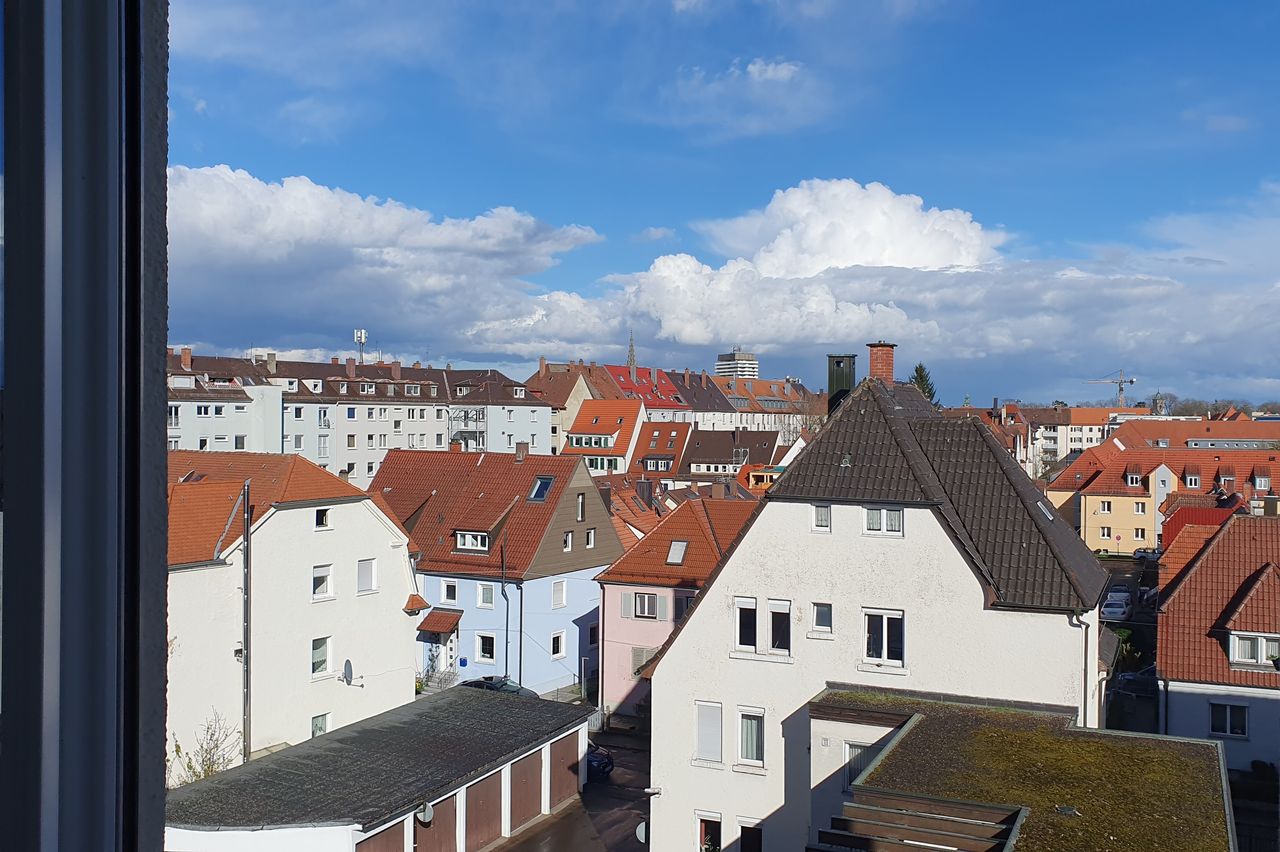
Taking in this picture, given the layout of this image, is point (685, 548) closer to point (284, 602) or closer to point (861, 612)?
point (284, 602)

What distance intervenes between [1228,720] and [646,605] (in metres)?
13.5

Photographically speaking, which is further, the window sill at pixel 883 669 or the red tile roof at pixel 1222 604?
the red tile roof at pixel 1222 604

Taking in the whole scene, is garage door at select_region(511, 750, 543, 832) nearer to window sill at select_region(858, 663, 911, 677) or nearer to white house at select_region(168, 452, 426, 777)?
white house at select_region(168, 452, 426, 777)

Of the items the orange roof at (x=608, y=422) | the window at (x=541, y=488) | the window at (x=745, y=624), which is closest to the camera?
the window at (x=745, y=624)

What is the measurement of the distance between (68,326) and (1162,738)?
13126 mm

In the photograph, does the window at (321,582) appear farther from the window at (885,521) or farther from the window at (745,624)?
the window at (885,521)

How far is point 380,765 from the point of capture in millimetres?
18062

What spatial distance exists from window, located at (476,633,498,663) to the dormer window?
2.58 metres

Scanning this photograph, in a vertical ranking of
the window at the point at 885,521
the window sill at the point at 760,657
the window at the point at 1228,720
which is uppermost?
the window at the point at 885,521

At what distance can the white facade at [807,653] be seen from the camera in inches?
582

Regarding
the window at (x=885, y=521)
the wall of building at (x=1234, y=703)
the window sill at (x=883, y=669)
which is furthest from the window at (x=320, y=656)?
the wall of building at (x=1234, y=703)

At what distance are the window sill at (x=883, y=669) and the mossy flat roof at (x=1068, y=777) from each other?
66.9 inches

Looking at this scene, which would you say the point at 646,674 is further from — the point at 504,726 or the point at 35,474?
the point at 35,474

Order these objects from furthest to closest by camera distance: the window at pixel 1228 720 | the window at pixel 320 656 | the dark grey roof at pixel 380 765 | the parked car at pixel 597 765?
the parked car at pixel 597 765 < the window at pixel 320 656 < the window at pixel 1228 720 < the dark grey roof at pixel 380 765
